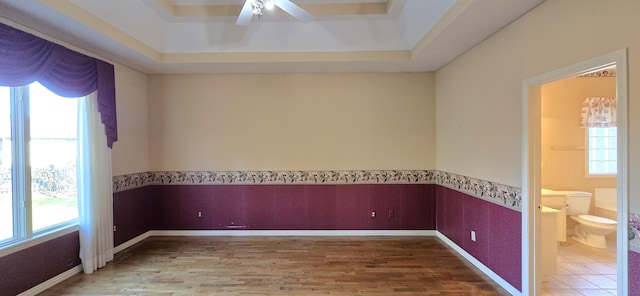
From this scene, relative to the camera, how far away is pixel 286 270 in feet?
11.0

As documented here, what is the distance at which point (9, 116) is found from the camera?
2691 mm

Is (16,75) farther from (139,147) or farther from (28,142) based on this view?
(139,147)

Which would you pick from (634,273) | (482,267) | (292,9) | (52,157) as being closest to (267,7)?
(292,9)

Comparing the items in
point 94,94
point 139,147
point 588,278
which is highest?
point 94,94

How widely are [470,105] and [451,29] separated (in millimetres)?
1083

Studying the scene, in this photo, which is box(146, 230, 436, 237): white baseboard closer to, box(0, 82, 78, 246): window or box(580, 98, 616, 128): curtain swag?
box(0, 82, 78, 246): window

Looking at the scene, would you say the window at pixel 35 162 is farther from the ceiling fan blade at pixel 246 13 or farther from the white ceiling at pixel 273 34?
the ceiling fan blade at pixel 246 13

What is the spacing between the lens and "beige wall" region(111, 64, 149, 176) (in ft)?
13.1

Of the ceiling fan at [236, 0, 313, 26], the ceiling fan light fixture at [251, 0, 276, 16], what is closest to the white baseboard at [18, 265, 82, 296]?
the ceiling fan at [236, 0, 313, 26]

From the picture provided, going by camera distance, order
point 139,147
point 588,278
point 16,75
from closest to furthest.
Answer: point 16,75
point 588,278
point 139,147

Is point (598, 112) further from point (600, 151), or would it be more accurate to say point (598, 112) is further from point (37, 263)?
point (37, 263)

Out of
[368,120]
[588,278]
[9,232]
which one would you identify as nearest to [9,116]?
[9,232]

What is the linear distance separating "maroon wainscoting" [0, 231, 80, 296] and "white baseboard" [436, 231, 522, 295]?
4.71 m

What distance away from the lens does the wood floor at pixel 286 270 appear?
9.60 ft
